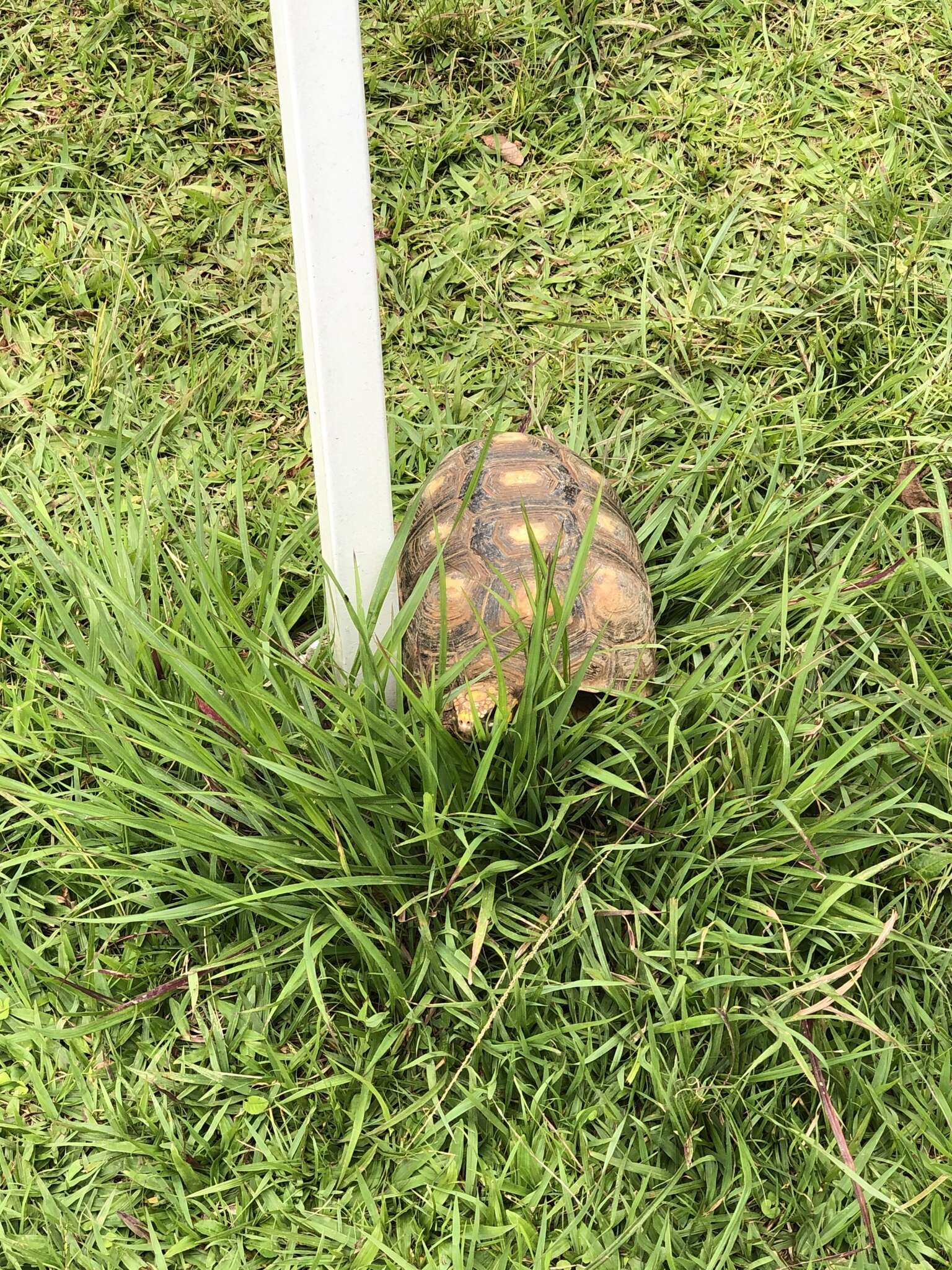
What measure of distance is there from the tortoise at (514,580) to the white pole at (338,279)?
0.44ft

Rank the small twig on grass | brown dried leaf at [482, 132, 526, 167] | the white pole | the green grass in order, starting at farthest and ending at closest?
1. brown dried leaf at [482, 132, 526, 167]
2. the green grass
3. the small twig on grass
4. the white pole

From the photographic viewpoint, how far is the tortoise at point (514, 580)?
1720mm

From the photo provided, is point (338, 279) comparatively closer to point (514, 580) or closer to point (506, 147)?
point (514, 580)

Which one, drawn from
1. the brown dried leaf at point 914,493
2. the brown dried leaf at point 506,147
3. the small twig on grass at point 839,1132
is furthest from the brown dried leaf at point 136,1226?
the brown dried leaf at point 506,147

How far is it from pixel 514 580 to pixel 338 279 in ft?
1.89

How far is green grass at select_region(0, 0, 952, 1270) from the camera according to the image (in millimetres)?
1557

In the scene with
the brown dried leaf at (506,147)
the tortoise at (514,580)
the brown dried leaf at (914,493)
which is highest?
the brown dried leaf at (506,147)

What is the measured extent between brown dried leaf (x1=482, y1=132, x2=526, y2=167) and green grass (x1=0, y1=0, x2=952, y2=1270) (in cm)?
44

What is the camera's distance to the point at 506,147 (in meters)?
2.69

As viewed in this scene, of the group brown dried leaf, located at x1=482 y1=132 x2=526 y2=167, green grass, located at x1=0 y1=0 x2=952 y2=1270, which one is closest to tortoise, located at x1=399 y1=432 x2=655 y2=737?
green grass, located at x1=0 y1=0 x2=952 y2=1270

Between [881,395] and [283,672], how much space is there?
1341 mm

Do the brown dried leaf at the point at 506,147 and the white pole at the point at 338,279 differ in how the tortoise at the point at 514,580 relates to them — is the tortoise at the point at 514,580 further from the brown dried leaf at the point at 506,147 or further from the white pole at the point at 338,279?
the brown dried leaf at the point at 506,147

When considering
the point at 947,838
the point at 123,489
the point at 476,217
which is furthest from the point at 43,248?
the point at 947,838

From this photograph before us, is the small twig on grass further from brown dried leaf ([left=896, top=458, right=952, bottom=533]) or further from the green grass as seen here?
brown dried leaf ([left=896, top=458, right=952, bottom=533])
